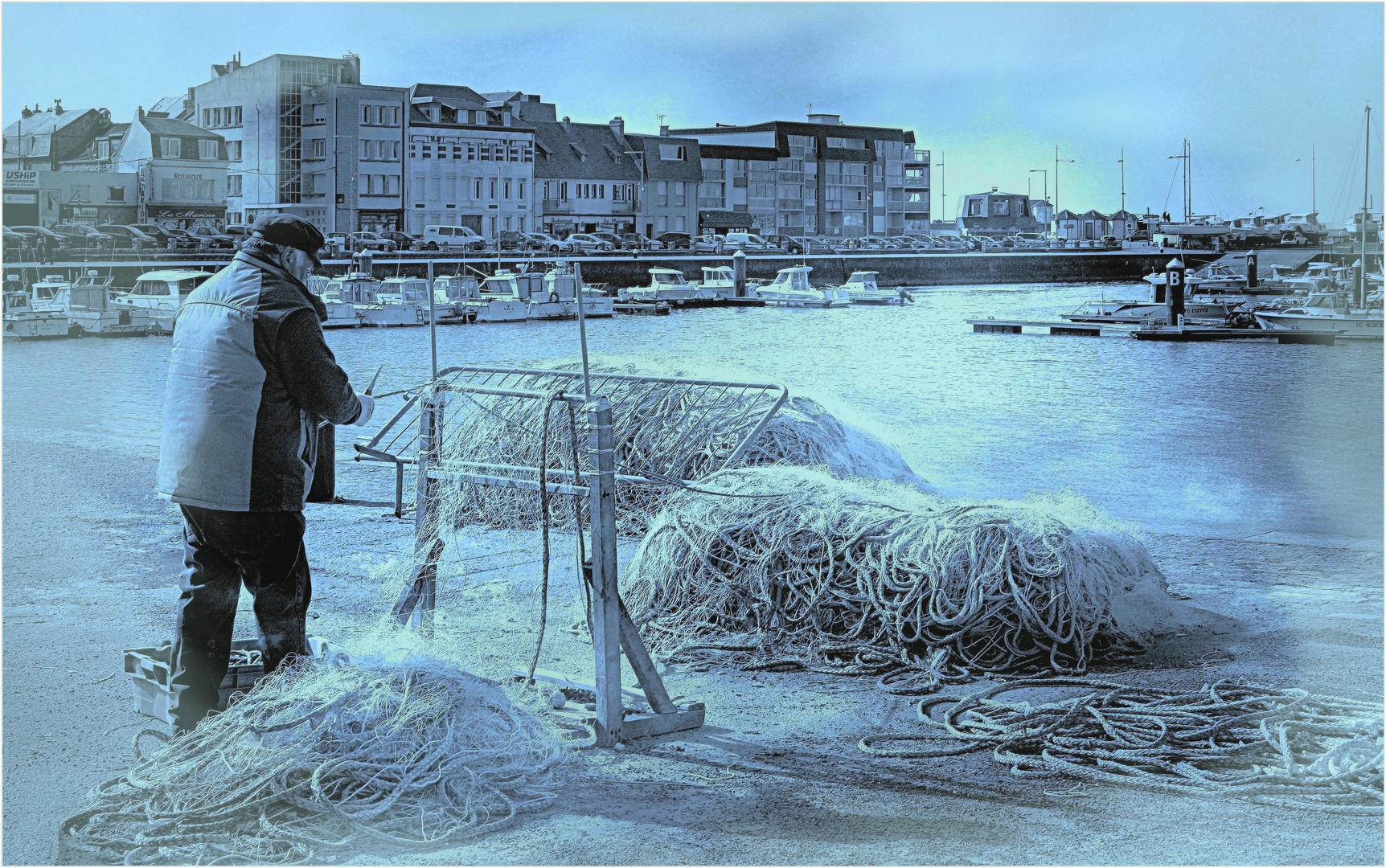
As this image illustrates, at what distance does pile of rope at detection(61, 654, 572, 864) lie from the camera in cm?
263

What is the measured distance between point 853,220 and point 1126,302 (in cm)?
829

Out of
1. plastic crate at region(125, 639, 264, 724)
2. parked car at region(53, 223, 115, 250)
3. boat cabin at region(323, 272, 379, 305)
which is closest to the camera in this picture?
plastic crate at region(125, 639, 264, 724)

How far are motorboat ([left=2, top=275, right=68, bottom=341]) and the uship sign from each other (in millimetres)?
3510

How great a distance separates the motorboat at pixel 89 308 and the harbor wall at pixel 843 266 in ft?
1.22

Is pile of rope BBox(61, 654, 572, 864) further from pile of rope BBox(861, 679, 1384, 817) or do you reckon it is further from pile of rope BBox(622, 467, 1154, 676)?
pile of rope BBox(622, 467, 1154, 676)

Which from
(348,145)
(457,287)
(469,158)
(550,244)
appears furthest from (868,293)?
(348,145)

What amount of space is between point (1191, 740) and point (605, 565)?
4.91 ft

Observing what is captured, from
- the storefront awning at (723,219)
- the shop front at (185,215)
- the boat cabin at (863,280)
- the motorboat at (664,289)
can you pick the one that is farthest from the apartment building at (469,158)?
the boat cabin at (863,280)

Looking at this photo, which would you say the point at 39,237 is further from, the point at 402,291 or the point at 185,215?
the point at 402,291

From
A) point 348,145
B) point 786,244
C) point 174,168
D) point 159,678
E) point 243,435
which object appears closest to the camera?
point 243,435

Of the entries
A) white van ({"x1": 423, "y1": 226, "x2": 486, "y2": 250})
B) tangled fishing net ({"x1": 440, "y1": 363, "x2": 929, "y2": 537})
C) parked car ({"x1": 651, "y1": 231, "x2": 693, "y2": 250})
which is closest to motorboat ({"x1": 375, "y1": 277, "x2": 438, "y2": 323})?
white van ({"x1": 423, "y1": 226, "x2": 486, "y2": 250})

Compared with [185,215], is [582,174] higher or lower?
higher

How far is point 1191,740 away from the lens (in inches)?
129

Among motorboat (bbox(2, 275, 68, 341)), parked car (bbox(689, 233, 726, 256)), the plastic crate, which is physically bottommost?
the plastic crate
